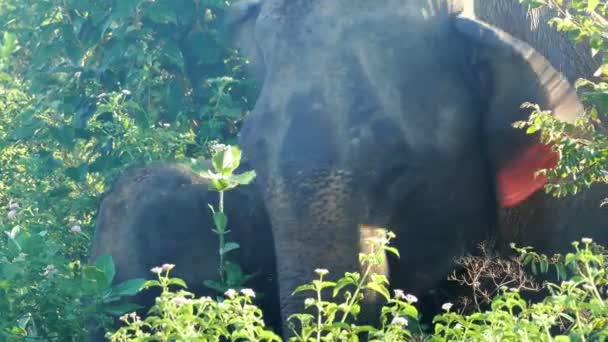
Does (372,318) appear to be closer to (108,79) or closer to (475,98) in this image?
(475,98)

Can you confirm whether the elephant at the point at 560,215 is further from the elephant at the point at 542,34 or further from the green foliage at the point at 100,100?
the green foliage at the point at 100,100

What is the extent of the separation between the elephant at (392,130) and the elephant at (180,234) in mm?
332

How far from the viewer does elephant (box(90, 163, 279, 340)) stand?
173 inches

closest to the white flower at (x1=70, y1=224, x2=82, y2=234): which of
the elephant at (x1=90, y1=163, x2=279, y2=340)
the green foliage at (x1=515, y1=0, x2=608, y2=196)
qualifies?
the elephant at (x1=90, y1=163, x2=279, y2=340)

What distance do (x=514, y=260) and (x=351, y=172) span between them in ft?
1.85

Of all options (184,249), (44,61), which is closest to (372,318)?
(184,249)

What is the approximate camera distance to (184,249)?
4.46m

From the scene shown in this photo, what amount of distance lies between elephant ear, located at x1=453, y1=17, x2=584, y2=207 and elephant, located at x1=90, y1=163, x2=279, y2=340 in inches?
30.8

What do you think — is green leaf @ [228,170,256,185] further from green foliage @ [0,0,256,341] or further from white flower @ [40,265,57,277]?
green foliage @ [0,0,256,341]

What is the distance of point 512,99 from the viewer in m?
4.19

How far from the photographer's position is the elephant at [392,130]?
3781 mm

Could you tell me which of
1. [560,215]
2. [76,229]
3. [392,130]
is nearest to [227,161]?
[392,130]

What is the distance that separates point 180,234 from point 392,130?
2.79 feet

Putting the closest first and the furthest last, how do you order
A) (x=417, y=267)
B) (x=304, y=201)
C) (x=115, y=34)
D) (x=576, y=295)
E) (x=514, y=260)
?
(x=576, y=295) < (x=304, y=201) < (x=514, y=260) < (x=417, y=267) < (x=115, y=34)
